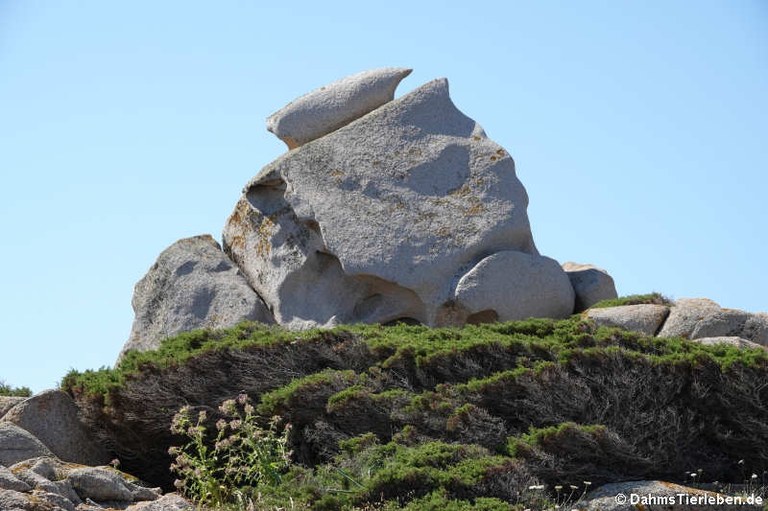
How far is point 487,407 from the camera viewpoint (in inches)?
443

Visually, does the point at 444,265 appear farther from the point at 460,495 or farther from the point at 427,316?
the point at 460,495

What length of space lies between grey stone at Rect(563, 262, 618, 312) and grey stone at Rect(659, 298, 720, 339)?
118 cm

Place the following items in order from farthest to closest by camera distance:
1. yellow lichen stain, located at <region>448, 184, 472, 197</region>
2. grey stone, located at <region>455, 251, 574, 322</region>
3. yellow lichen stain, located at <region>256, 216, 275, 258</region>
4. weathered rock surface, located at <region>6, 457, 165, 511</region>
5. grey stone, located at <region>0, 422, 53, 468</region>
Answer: yellow lichen stain, located at <region>256, 216, 275, 258</region> → yellow lichen stain, located at <region>448, 184, 472, 197</region> → grey stone, located at <region>455, 251, 574, 322</region> → grey stone, located at <region>0, 422, 53, 468</region> → weathered rock surface, located at <region>6, 457, 165, 511</region>

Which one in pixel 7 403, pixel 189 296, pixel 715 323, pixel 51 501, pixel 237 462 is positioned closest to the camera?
pixel 51 501

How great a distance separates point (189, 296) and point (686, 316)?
652 cm

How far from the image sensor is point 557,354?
1133 cm

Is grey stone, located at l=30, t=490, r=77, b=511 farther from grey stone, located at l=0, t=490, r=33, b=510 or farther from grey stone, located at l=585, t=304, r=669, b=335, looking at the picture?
grey stone, located at l=585, t=304, r=669, b=335

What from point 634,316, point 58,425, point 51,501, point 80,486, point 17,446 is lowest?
point 51,501

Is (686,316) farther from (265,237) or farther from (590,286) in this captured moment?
(265,237)

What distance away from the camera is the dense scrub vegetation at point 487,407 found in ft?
33.7

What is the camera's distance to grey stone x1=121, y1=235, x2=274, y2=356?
656 inches

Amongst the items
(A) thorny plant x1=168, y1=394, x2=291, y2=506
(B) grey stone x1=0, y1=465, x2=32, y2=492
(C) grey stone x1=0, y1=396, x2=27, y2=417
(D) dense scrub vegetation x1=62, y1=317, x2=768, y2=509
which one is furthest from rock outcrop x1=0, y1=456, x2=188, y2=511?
(C) grey stone x1=0, y1=396, x2=27, y2=417

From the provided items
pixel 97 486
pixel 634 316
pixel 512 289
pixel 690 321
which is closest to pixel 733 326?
pixel 690 321

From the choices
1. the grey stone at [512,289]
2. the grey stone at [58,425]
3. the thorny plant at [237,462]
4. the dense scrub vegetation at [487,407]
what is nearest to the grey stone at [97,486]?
the thorny plant at [237,462]
